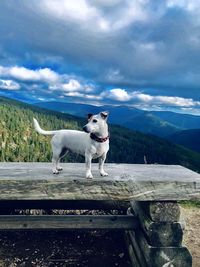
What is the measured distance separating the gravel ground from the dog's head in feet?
12.9

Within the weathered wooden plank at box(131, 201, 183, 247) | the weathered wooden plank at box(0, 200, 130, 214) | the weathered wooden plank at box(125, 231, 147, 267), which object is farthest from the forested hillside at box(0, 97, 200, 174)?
the weathered wooden plank at box(131, 201, 183, 247)

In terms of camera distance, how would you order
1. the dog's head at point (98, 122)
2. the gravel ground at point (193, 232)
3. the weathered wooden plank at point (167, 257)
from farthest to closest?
the gravel ground at point (193, 232)
the weathered wooden plank at point (167, 257)
the dog's head at point (98, 122)

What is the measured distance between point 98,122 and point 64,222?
250 cm

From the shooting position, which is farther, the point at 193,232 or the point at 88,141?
the point at 193,232

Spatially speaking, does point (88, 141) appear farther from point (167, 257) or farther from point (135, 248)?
point (135, 248)

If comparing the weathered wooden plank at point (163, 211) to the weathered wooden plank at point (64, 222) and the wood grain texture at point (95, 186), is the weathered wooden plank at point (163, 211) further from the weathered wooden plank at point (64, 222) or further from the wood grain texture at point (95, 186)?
the weathered wooden plank at point (64, 222)

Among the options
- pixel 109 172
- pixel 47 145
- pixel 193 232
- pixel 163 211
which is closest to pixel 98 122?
pixel 109 172

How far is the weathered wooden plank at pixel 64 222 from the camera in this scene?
23.7 feet

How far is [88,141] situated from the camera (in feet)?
21.2

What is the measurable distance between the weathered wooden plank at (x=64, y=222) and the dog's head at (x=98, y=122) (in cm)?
222

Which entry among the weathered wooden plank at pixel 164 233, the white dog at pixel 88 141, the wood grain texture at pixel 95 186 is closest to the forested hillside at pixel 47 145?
the white dog at pixel 88 141

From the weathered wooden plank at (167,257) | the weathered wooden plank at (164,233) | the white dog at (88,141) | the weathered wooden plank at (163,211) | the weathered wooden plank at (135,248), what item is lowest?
the weathered wooden plank at (135,248)

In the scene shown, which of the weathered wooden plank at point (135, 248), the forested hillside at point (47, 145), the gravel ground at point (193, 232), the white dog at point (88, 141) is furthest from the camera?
the forested hillside at point (47, 145)

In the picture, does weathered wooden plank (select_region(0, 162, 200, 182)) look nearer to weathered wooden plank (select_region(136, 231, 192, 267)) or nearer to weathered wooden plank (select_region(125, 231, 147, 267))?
weathered wooden plank (select_region(136, 231, 192, 267))
